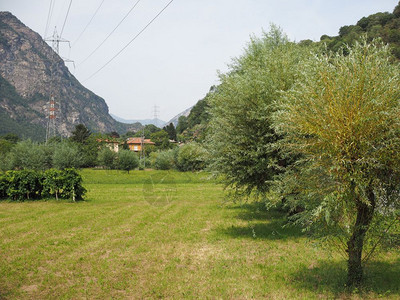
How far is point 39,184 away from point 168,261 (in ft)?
→ 59.6

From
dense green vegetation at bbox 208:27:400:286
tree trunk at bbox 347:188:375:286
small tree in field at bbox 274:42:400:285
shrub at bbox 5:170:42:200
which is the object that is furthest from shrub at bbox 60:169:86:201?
tree trunk at bbox 347:188:375:286

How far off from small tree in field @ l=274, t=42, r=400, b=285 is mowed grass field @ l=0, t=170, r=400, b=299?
44.5 inches

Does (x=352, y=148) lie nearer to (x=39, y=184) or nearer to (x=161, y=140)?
(x=39, y=184)

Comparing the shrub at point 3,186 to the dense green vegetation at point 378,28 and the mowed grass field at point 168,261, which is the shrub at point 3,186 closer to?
the mowed grass field at point 168,261

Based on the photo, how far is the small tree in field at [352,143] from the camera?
7.22 metres

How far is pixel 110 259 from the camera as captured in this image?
11367 millimetres

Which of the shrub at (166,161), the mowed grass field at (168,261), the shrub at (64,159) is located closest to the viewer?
the mowed grass field at (168,261)

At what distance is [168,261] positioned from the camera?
36.9ft

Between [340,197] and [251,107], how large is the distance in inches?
298

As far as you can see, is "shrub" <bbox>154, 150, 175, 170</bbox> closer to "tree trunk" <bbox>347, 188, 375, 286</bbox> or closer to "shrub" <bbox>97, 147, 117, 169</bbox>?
"shrub" <bbox>97, 147, 117, 169</bbox>

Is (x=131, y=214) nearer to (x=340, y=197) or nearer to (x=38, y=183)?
(x=38, y=183)

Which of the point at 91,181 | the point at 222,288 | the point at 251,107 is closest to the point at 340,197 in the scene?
the point at 222,288

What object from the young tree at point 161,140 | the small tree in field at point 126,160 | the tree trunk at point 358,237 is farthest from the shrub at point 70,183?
the young tree at point 161,140

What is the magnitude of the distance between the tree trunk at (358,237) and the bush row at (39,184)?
21.9 meters
